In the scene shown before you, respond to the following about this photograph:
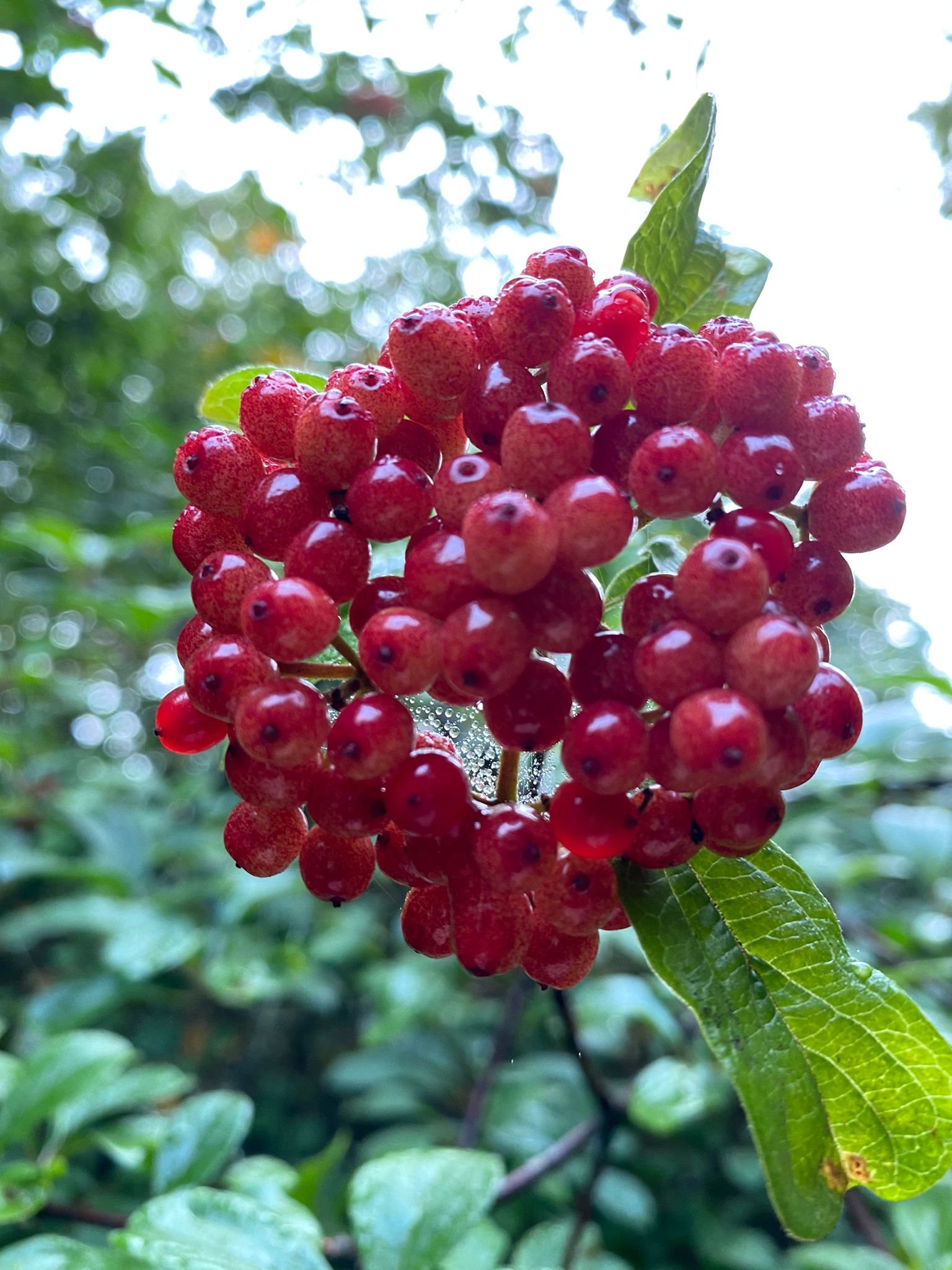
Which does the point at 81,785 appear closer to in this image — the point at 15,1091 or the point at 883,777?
the point at 15,1091

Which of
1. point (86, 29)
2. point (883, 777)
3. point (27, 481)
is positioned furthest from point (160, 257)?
point (883, 777)

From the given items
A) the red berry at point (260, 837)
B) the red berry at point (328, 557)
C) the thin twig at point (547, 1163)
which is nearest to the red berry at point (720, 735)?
the red berry at point (328, 557)

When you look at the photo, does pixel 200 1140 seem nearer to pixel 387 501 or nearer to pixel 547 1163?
pixel 547 1163

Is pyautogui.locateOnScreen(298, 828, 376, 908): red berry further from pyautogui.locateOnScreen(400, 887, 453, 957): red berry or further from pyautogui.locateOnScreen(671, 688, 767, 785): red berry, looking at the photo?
pyautogui.locateOnScreen(671, 688, 767, 785): red berry

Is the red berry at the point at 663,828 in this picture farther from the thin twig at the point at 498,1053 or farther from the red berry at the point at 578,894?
the thin twig at the point at 498,1053

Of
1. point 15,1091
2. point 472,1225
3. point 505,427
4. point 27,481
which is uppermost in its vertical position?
point 505,427

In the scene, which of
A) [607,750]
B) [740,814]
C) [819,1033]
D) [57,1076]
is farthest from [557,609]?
[57,1076]
